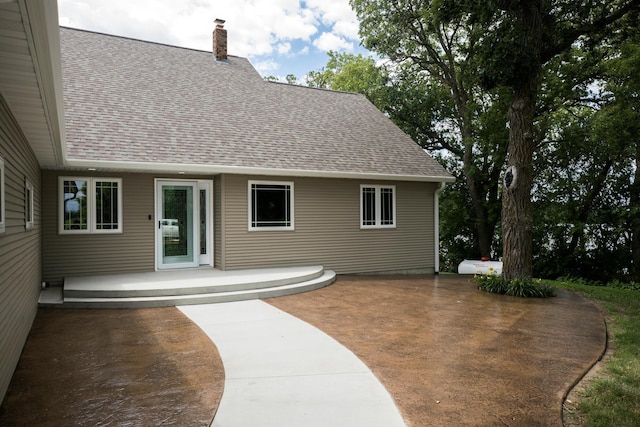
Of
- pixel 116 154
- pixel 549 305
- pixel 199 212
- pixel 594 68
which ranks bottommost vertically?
pixel 549 305

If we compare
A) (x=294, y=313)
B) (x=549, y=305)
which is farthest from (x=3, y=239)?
(x=549, y=305)

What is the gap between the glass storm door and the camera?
9.63 m

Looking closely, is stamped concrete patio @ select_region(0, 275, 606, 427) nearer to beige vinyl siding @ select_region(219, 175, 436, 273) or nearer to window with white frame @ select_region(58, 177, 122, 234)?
window with white frame @ select_region(58, 177, 122, 234)

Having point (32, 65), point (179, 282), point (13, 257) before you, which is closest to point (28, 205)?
point (13, 257)

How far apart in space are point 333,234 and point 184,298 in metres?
4.76

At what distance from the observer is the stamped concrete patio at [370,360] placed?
11.3ft

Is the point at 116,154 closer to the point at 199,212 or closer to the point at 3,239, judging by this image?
the point at 199,212

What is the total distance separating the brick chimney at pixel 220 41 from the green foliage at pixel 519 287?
997 cm

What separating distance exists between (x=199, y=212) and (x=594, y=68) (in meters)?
13.3

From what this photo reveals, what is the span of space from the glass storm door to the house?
0.08 ft

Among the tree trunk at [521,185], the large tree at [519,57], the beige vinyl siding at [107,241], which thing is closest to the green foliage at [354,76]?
the large tree at [519,57]

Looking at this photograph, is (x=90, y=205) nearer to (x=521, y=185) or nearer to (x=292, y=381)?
(x=292, y=381)

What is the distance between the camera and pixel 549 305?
7816 mm

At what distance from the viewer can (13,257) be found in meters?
4.44
